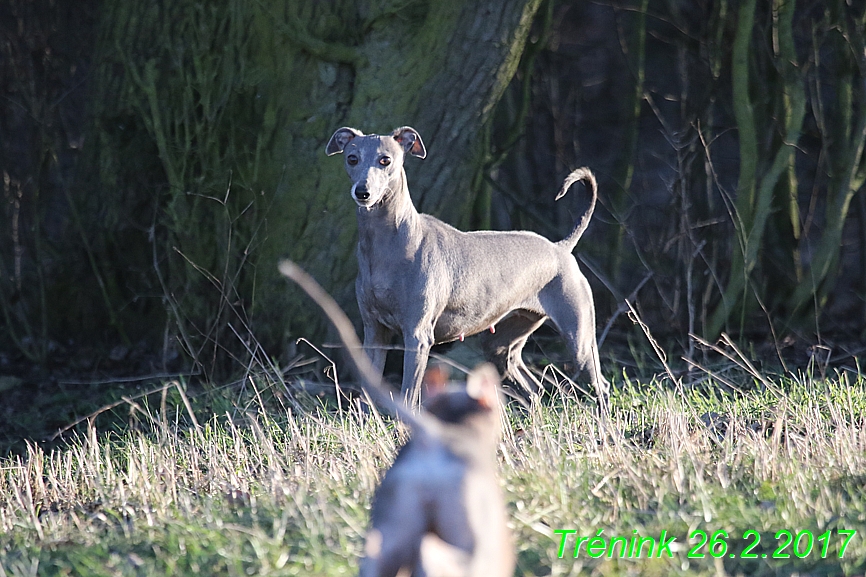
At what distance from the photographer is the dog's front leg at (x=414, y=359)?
16.9ft

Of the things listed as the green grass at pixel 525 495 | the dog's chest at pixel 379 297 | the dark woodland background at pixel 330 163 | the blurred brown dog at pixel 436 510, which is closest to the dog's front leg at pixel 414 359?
the dog's chest at pixel 379 297

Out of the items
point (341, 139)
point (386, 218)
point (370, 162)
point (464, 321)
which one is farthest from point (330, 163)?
point (464, 321)

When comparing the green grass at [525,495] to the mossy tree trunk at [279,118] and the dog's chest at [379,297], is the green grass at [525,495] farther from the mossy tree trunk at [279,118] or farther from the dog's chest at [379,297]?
the mossy tree trunk at [279,118]

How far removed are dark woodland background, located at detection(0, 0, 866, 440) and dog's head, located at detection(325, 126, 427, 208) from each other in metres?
1.24

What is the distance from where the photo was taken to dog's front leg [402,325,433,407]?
16.9 ft

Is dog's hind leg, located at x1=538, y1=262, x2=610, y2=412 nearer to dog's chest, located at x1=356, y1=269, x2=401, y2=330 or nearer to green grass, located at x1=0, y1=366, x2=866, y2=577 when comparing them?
green grass, located at x1=0, y1=366, x2=866, y2=577

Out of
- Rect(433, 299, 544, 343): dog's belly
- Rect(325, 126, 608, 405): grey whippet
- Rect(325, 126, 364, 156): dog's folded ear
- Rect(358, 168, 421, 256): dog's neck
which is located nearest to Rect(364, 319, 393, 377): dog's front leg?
Rect(325, 126, 608, 405): grey whippet

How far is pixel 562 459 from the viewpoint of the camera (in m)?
3.74

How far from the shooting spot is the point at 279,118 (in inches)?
262

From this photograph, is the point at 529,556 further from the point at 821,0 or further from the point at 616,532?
the point at 821,0

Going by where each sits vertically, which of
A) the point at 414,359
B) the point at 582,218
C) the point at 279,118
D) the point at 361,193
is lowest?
the point at 414,359

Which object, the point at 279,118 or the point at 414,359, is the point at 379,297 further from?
the point at 279,118

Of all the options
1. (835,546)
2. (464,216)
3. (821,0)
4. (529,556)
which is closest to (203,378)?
(464,216)

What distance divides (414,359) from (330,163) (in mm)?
1812
